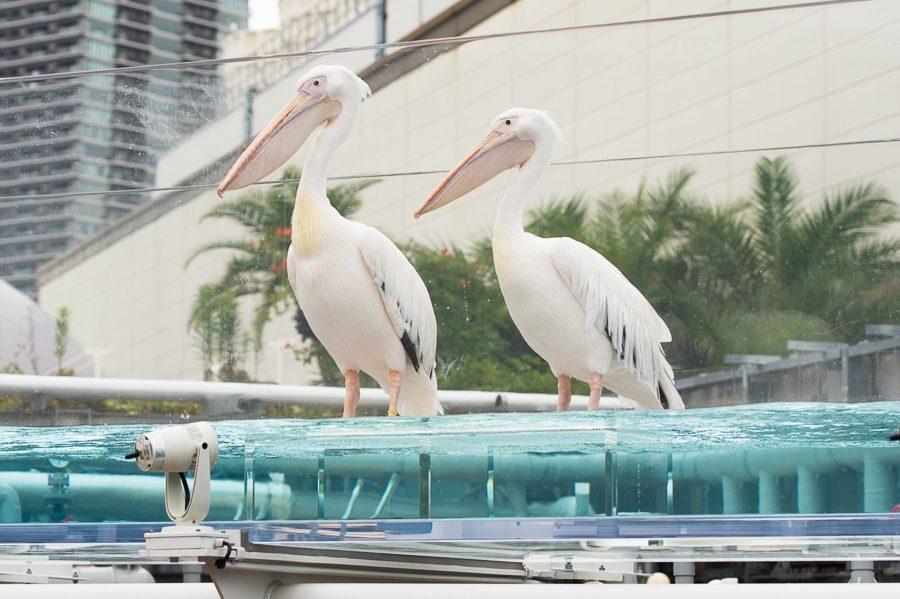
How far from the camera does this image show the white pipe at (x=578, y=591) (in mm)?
Result: 3330

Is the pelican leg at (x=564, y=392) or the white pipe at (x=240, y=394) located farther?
the white pipe at (x=240, y=394)

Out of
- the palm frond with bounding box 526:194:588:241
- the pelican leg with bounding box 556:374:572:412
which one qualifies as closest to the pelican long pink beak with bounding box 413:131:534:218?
the palm frond with bounding box 526:194:588:241

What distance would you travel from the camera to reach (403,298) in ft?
15.3

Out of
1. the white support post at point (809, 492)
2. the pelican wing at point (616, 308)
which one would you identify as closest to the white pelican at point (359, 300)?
the pelican wing at point (616, 308)

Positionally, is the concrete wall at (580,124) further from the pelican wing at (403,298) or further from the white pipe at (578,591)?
the white pipe at (578,591)

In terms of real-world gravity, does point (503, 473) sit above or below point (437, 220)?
below

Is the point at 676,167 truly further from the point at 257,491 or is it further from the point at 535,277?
the point at 257,491

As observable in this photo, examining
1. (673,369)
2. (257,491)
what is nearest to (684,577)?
(673,369)

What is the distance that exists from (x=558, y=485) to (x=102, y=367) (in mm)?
1908

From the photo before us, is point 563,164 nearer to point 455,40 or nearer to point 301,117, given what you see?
point 455,40

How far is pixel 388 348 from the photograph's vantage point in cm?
466

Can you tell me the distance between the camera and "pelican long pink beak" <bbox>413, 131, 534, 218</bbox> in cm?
467

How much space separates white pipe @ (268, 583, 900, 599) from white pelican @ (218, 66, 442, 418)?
1146mm

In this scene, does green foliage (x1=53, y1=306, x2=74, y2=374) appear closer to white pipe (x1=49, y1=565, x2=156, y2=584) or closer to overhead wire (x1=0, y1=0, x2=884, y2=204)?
overhead wire (x1=0, y1=0, x2=884, y2=204)
